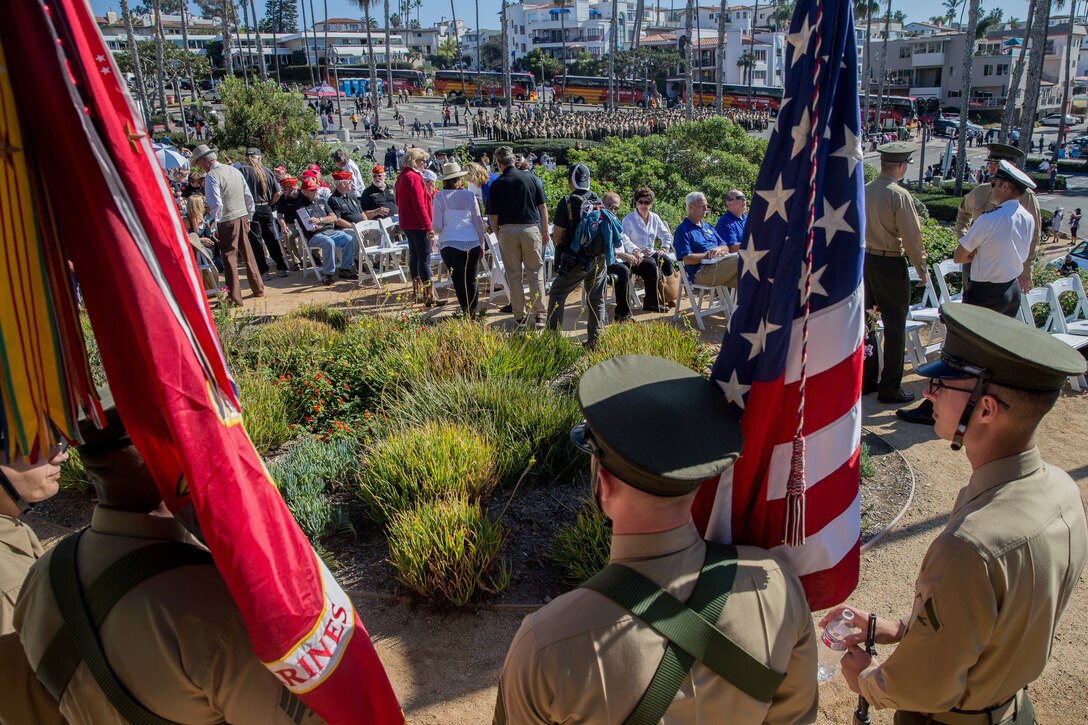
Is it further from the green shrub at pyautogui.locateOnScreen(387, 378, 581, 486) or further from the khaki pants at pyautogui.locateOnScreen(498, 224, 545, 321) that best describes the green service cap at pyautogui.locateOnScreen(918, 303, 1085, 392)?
the khaki pants at pyautogui.locateOnScreen(498, 224, 545, 321)

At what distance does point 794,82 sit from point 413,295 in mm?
8998

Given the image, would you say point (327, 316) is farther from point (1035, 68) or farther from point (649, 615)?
point (1035, 68)

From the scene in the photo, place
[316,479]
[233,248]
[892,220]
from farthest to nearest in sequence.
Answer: [233,248] < [892,220] < [316,479]

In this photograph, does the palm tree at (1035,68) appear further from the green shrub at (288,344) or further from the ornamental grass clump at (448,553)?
the ornamental grass clump at (448,553)

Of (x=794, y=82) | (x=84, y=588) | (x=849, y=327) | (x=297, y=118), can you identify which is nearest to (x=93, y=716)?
(x=84, y=588)

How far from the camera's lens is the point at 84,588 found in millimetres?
1894

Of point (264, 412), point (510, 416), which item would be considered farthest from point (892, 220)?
point (264, 412)

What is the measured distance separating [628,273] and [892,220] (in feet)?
11.9

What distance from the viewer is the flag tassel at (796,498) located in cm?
221

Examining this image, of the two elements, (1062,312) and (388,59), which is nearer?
(1062,312)

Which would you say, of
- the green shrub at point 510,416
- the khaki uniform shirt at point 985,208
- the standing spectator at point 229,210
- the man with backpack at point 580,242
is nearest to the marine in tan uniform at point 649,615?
the green shrub at point 510,416

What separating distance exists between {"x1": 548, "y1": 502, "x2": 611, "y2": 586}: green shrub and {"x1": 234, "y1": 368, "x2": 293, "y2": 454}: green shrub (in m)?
2.43

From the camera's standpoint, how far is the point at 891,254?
6531mm

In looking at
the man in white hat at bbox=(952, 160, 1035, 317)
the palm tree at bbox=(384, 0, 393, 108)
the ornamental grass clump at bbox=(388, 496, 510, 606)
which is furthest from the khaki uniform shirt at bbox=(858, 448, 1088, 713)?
the palm tree at bbox=(384, 0, 393, 108)
